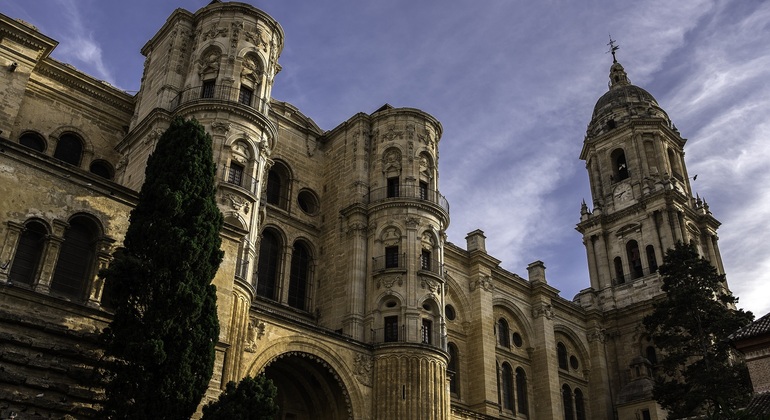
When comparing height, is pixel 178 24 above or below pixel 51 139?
above

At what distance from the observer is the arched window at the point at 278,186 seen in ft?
107

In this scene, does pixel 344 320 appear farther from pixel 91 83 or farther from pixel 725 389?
pixel 725 389

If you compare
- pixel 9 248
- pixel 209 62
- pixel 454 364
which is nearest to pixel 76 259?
pixel 9 248

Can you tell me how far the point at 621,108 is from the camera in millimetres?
57875

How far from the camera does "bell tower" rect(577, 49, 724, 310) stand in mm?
50219

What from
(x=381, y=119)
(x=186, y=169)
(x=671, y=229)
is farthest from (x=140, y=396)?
(x=671, y=229)

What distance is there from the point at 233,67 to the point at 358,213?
8383 mm

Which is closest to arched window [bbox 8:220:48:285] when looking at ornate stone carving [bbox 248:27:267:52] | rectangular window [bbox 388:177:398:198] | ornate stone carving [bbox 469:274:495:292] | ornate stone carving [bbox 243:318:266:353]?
ornate stone carving [bbox 243:318:266:353]

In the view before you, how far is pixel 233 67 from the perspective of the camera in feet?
94.3

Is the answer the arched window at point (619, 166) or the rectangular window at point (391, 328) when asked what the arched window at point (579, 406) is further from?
the rectangular window at point (391, 328)

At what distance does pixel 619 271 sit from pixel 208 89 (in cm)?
3513

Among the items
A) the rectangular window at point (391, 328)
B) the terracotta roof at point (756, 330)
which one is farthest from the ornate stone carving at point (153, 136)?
the terracotta roof at point (756, 330)

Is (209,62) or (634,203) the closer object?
(209,62)

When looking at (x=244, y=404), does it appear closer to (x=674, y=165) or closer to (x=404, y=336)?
(x=404, y=336)
